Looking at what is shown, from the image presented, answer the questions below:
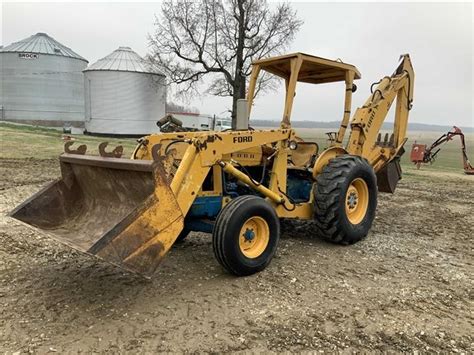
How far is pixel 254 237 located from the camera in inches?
196

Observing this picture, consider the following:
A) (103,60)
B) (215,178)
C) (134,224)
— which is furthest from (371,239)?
(103,60)

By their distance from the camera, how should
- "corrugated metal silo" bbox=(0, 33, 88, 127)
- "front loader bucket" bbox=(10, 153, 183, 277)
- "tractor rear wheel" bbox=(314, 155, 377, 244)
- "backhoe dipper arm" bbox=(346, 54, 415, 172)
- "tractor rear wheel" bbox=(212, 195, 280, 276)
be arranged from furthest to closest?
"corrugated metal silo" bbox=(0, 33, 88, 127) < "backhoe dipper arm" bbox=(346, 54, 415, 172) < "tractor rear wheel" bbox=(314, 155, 377, 244) < "tractor rear wheel" bbox=(212, 195, 280, 276) < "front loader bucket" bbox=(10, 153, 183, 277)

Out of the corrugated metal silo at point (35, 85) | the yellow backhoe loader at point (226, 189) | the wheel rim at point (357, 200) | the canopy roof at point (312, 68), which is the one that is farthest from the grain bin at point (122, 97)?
the wheel rim at point (357, 200)

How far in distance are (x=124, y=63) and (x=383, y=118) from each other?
1188 inches

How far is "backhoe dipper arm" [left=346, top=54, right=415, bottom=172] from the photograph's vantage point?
22.6ft

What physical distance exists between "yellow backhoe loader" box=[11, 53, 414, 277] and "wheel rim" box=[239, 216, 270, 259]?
1cm

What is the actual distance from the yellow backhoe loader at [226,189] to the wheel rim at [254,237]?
0.01 meters

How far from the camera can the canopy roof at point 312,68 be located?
6008 mm

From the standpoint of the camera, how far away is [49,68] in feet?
127

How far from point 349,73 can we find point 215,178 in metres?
2.73

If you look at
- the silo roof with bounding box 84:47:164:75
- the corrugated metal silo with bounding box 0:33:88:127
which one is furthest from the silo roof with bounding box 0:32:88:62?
the silo roof with bounding box 84:47:164:75

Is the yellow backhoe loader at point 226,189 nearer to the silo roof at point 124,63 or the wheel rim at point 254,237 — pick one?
the wheel rim at point 254,237

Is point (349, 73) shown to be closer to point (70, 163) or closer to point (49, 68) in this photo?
point (70, 163)

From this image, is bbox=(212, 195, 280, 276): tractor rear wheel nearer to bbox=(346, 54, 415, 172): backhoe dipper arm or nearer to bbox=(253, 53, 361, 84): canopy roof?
bbox=(253, 53, 361, 84): canopy roof
